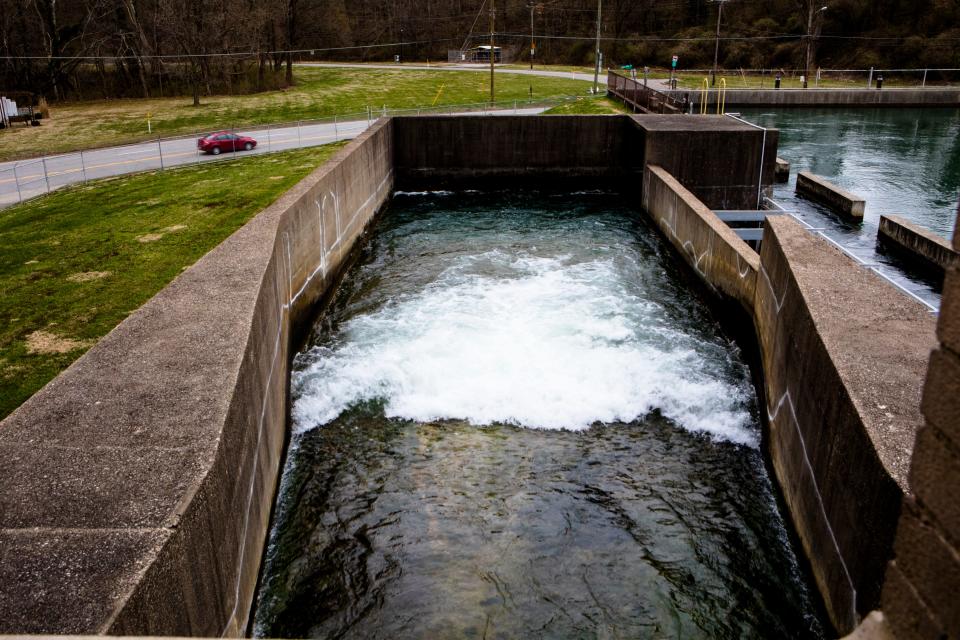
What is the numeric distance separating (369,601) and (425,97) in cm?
5980

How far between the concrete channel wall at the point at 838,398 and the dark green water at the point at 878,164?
352 inches

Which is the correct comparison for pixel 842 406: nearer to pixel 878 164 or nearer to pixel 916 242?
pixel 916 242

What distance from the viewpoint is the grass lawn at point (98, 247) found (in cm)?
1312

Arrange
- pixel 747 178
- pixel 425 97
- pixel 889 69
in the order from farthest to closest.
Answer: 1. pixel 889 69
2. pixel 425 97
3. pixel 747 178

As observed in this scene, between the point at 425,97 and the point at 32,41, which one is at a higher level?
the point at 32,41

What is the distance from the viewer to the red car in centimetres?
3778

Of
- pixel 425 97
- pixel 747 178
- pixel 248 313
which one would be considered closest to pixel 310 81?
pixel 425 97

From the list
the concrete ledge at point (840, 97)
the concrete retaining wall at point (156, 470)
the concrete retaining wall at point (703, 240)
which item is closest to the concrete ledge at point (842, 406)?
the concrete retaining wall at point (703, 240)

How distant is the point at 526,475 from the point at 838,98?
198 ft

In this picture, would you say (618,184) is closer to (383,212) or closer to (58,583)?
(383,212)

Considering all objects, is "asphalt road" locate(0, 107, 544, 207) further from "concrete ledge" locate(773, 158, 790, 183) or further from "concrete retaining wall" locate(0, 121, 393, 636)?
"concrete retaining wall" locate(0, 121, 393, 636)

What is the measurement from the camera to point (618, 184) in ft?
97.4

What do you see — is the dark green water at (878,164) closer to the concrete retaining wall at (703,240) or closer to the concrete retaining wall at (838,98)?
the concrete retaining wall at (838,98)

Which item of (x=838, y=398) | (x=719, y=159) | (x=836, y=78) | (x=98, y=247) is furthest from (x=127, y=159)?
(x=836, y=78)
